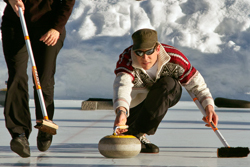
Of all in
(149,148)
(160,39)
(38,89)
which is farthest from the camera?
(160,39)

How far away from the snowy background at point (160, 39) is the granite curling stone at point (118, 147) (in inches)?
460

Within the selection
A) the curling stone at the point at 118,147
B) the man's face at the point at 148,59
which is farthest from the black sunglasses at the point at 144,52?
the curling stone at the point at 118,147

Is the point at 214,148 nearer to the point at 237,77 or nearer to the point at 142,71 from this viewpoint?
the point at 142,71

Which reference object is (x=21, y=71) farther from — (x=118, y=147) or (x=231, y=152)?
(x=231, y=152)

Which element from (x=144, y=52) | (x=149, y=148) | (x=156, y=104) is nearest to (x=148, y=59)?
(x=144, y=52)

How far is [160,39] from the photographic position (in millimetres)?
14961

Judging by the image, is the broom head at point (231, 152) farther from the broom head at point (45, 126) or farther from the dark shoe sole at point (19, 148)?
the dark shoe sole at point (19, 148)

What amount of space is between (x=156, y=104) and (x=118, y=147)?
430 mm

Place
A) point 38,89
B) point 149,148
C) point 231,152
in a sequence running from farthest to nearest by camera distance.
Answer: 1. point 149,148
2. point 38,89
3. point 231,152

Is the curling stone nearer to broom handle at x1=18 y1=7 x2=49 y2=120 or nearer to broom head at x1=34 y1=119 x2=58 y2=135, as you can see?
broom head at x1=34 y1=119 x2=58 y2=135

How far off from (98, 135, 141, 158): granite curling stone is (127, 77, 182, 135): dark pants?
1.05ft

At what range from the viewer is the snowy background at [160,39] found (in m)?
14.2

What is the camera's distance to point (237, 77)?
14109 millimetres

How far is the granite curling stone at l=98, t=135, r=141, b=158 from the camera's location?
2.20 m
